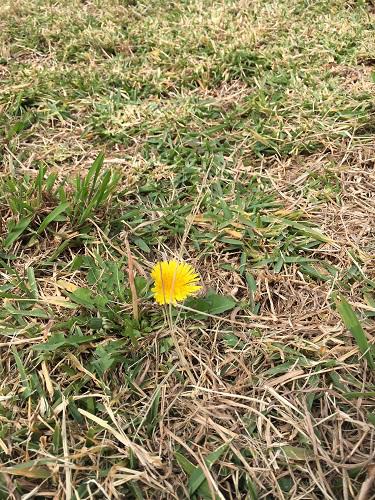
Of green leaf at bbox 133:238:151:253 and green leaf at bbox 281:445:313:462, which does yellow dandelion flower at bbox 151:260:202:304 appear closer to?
green leaf at bbox 133:238:151:253

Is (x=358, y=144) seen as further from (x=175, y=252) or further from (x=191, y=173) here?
(x=175, y=252)

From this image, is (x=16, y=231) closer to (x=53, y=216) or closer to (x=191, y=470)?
(x=53, y=216)

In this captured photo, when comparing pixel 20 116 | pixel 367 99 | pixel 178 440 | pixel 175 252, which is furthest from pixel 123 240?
pixel 367 99

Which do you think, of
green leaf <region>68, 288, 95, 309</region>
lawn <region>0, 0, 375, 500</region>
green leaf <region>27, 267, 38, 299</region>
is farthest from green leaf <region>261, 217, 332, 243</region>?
green leaf <region>27, 267, 38, 299</region>

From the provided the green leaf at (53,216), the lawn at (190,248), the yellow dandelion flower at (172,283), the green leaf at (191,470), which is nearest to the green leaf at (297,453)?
the lawn at (190,248)

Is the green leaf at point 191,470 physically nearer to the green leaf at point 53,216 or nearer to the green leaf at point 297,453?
the green leaf at point 297,453

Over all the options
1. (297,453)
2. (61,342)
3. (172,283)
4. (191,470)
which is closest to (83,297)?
(61,342)
